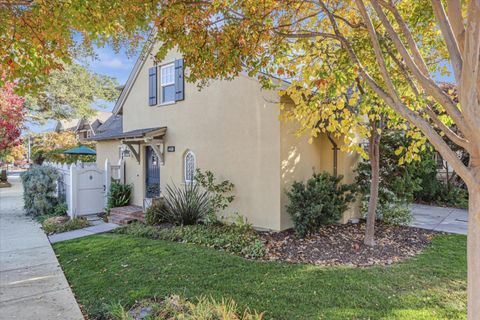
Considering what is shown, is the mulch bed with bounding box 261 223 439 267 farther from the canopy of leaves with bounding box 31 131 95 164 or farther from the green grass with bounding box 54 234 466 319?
the canopy of leaves with bounding box 31 131 95 164

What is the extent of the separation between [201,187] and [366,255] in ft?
18.2

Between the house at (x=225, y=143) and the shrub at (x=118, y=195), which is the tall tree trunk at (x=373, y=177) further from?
the shrub at (x=118, y=195)

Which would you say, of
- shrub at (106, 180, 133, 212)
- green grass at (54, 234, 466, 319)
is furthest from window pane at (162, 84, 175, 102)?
green grass at (54, 234, 466, 319)

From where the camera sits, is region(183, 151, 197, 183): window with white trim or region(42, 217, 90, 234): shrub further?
region(183, 151, 197, 183): window with white trim

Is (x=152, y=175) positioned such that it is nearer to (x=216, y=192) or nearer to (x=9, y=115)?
(x=216, y=192)

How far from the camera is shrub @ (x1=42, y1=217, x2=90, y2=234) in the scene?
1002cm

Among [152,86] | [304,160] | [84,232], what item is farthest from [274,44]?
[84,232]

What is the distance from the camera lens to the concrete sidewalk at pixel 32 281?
470cm

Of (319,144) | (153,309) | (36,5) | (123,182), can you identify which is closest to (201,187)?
(319,144)

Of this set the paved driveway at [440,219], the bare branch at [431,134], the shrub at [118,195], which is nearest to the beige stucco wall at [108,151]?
the shrub at [118,195]

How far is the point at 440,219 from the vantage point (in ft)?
33.4

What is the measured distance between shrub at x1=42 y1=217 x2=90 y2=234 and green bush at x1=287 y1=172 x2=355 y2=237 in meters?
7.25

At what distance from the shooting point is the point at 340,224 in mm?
9352

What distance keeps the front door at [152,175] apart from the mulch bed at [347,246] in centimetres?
559
